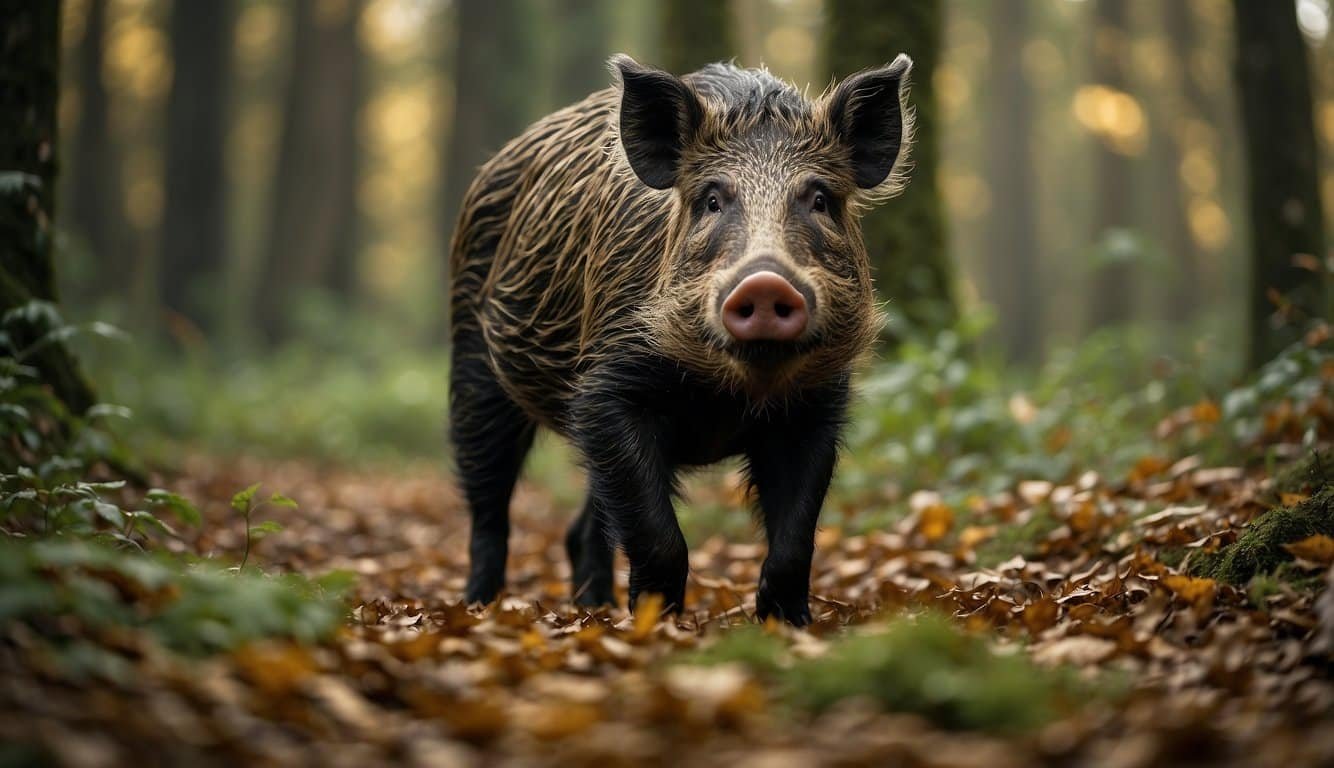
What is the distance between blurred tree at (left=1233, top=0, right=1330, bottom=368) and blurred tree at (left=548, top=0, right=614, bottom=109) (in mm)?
15834

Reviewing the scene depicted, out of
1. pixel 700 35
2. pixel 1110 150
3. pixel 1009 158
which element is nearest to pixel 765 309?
pixel 700 35

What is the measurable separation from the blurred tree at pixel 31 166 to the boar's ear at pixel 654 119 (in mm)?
3204

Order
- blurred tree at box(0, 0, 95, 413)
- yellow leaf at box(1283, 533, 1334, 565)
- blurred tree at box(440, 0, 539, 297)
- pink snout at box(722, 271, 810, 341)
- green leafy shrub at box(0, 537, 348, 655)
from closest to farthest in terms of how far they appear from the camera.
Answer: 1. green leafy shrub at box(0, 537, 348, 655)
2. yellow leaf at box(1283, 533, 1334, 565)
3. pink snout at box(722, 271, 810, 341)
4. blurred tree at box(0, 0, 95, 413)
5. blurred tree at box(440, 0, 539, 297)

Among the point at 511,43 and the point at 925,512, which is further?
the point at 511,43

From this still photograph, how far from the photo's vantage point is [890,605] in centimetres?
430

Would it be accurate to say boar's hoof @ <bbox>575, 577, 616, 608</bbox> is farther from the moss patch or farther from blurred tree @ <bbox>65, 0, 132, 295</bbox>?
blurred tree @ <bbox>65, 0, 132, 295</bbox>

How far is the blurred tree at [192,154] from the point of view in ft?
69.1

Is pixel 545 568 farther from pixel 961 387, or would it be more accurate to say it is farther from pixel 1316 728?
pixel 1316 728

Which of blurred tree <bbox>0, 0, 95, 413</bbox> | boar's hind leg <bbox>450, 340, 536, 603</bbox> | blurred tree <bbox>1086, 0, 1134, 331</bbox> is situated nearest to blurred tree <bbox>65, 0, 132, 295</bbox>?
blurred tree <bbox>0, 0, 95, 413</bbox>

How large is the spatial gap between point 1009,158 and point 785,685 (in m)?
26.6

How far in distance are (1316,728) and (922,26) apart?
267 inches

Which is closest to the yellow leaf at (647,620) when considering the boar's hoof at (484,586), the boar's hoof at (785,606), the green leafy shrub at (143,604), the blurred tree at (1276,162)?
the boar's hoof at (785,606)

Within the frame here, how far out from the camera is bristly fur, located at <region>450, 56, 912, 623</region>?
4406 mm

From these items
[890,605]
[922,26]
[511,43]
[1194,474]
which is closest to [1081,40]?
[511,43]
